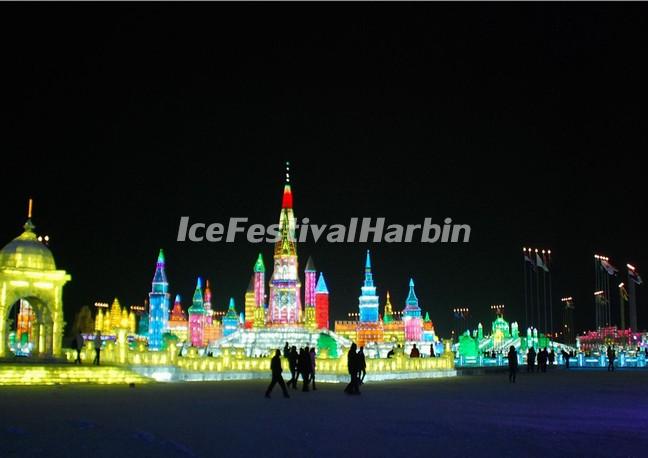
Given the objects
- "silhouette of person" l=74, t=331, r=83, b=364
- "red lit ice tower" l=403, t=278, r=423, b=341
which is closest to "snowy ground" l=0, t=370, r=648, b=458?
"silhouette of person" l=74, t=331, r=83, b=364

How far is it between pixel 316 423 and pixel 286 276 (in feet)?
342

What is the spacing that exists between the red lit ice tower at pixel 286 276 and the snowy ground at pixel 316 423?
95.2m

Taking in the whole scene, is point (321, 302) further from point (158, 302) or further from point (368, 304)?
point (158, 302)

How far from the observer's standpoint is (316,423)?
1263cm

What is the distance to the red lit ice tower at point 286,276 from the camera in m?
115

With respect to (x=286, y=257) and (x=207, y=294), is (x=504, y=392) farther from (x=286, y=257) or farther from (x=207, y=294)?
(x=207, y=294)

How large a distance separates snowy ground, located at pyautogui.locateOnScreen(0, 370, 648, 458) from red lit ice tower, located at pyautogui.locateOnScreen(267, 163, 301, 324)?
9523cm

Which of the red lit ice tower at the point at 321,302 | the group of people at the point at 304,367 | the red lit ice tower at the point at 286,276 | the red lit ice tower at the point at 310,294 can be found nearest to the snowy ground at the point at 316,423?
the group of people at the point at 304,367

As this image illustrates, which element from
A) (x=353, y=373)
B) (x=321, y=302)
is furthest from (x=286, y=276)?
(x=353, y=373)

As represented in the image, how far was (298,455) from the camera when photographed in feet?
30.3

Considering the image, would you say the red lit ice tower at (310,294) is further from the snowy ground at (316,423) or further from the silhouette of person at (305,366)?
the snowy ground at (316,423)

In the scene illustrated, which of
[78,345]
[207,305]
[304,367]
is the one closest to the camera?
[304,367]

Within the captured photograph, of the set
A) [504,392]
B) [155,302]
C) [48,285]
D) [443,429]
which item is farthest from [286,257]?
[443,429]

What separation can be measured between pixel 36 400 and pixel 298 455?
368 inches
